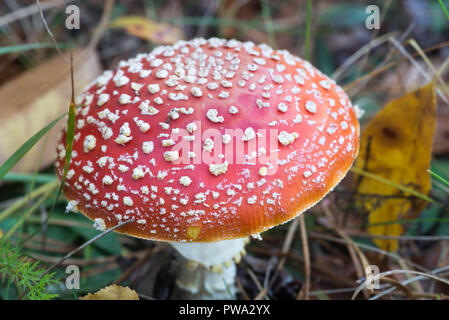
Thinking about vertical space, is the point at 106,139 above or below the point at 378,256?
above

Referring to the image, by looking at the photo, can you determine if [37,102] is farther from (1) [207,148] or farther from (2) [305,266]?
(2) [305,266]

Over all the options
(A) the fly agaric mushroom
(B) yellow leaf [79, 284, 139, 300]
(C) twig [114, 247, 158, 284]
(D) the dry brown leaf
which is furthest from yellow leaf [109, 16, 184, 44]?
(B) yellow leaf [79, 284, 139, 300]

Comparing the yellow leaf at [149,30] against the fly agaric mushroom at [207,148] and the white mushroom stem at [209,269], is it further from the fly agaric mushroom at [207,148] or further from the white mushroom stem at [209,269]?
the white mushroom stem at [209,269]

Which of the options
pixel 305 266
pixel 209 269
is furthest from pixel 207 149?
Answer: pixel 305 266

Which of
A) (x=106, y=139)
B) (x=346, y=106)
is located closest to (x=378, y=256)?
(x=346, y=106)

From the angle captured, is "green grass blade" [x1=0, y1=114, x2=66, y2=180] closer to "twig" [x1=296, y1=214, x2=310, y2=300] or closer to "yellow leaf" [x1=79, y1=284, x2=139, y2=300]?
"yellow leaf" [x1=79, y1=284, x2=139, y2=300]
